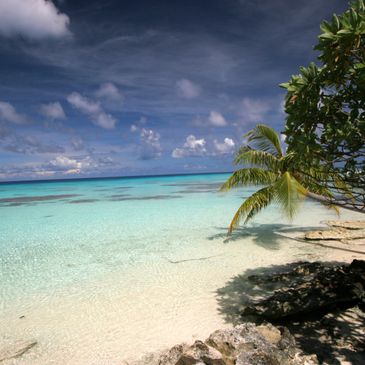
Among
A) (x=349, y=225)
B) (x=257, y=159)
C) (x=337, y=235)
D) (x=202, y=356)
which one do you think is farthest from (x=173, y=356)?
(x=349, y=225)

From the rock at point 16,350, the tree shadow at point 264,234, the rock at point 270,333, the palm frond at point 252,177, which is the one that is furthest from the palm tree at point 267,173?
the rock at point 16,350

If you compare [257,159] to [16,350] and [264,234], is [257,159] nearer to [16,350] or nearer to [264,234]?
[264,234]

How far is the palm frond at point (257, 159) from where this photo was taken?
804 cm

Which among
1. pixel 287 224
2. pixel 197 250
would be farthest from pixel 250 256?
pixel 287 224

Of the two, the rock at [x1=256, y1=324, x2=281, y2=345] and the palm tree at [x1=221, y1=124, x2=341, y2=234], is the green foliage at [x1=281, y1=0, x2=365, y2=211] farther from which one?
the palm tree at [x1=221, y1=124, x2=341, y2=234]

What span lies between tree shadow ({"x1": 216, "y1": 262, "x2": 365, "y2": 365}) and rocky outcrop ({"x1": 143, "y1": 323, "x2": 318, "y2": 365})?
0.28m

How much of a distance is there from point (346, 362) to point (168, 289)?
358 centimetres

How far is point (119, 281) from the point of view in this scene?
6.75m

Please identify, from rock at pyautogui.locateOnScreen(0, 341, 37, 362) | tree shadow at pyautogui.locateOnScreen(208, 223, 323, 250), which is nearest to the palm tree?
tree shadow at pyautogui.locateOnScreen(208, 223, 323, 250)

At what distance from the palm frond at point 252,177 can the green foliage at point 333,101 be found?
520 cm

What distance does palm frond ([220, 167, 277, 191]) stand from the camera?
853cm

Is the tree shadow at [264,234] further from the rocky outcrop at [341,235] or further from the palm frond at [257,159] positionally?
the palm frond at [257,159]

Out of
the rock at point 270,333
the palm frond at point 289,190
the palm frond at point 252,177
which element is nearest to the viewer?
the rock at point 270,333

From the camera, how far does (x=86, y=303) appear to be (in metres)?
5.68
